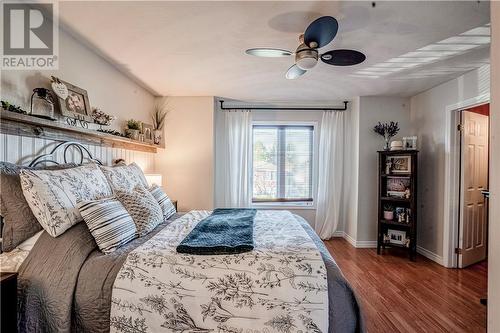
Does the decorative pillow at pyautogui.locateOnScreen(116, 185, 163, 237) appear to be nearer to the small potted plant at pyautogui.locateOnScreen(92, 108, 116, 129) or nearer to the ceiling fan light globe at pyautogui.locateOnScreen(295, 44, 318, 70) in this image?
the small potted plant at pyautogui.locateOnScreen(92, 108, 116, 129)

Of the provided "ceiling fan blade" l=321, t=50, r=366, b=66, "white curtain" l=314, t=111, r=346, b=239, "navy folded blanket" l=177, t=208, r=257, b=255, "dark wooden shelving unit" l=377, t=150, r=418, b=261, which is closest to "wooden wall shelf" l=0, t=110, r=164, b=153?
"navy folded blanket" l=177, t=208, r=257, b=255

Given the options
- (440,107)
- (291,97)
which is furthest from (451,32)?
(291,97)

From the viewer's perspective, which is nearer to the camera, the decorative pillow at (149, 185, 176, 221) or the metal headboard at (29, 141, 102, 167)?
the metal headboard at (29, 141, 102, 167)

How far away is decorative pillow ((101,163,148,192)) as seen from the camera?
2.19 meters

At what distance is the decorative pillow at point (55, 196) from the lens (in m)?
1.47

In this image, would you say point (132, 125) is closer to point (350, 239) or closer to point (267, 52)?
point (267, 52)

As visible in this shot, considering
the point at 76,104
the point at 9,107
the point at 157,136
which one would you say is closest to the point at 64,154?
the point at 76,104

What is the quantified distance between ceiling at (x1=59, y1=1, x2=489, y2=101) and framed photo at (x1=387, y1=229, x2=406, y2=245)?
2.10 m

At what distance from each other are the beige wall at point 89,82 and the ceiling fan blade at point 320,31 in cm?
206

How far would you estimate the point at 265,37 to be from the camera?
2.21m

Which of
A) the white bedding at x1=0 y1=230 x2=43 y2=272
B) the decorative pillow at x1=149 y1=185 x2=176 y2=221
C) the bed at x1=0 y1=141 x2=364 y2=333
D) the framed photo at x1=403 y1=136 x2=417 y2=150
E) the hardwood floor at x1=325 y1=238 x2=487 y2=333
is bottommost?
the hardwood floor at x1=325 y1=238 x2=487 y2=333

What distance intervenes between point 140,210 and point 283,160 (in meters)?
3.02

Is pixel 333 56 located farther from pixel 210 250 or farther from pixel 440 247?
pixel 440 247

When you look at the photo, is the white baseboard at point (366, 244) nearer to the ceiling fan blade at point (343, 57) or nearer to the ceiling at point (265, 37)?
the ceiling at point (265, 37)
